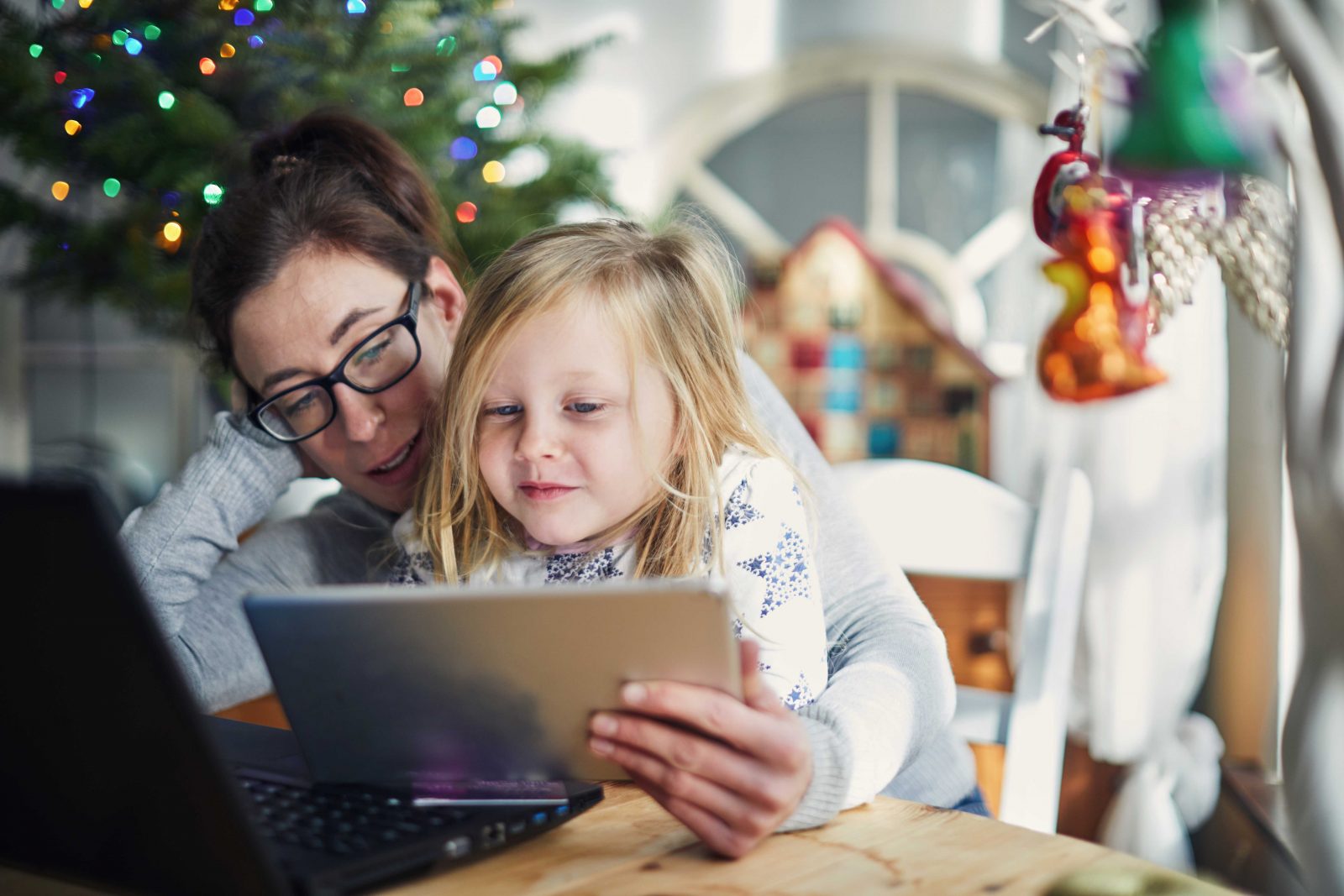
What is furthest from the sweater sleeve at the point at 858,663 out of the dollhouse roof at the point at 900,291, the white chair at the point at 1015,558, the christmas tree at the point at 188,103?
the dollhouse roof at the point at 900,291

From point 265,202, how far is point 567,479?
446mm

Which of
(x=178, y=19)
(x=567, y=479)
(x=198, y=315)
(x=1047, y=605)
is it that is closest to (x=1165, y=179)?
(x=567, y=479)

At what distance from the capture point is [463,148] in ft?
6.61

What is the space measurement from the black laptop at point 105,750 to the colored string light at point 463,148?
1603mm

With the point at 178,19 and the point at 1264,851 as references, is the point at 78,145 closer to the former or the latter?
the point at 178,19

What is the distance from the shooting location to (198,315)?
1239 mm

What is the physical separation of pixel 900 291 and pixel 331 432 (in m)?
2.37

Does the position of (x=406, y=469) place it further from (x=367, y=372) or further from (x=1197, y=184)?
(x=1197, y=184)

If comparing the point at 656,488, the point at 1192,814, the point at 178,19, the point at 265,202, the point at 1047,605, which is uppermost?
the point at 178,19

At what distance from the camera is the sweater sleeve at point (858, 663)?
0.69m

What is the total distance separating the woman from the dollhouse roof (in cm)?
212

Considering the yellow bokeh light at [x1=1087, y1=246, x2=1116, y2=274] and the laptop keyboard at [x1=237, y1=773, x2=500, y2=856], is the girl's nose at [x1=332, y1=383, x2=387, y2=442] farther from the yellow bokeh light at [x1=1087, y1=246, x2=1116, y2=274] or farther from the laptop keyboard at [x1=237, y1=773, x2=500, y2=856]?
the yellow bokeh light at [x1=1087, y1=246, x2=1116, y2=274]

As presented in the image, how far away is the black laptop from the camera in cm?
43

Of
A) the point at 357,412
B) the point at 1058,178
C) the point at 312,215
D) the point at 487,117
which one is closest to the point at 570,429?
the point at 357,412
